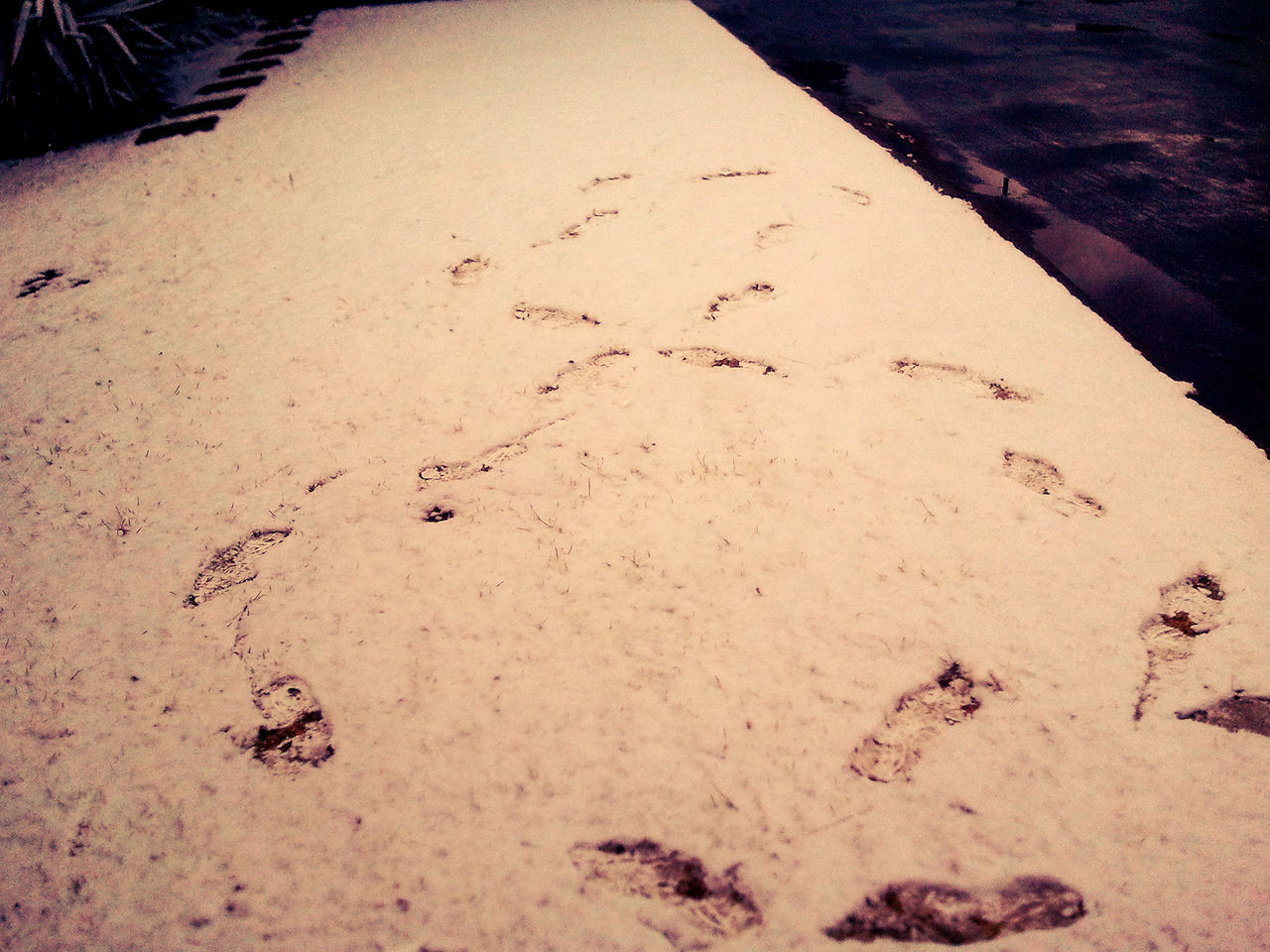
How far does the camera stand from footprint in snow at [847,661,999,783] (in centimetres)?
89

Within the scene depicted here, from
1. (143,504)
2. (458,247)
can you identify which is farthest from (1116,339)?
(143,504)

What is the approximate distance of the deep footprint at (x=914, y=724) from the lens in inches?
35.2

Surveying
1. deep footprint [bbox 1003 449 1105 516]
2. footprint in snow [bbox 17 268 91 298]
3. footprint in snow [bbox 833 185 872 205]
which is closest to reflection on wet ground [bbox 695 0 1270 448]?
footprint in snow [bbox 833 185 872 205]

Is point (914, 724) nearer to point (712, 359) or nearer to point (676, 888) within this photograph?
point (676, 888)

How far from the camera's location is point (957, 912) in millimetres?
772

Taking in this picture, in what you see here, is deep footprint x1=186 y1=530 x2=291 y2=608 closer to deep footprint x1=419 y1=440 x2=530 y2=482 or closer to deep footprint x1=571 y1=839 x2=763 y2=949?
deep footprint x1=419 y1=440 x2=530 y2=482

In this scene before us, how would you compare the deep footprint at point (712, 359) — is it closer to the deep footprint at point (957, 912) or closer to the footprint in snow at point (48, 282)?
the deep footprint at point (957, 912)

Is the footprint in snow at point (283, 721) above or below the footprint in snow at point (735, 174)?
below

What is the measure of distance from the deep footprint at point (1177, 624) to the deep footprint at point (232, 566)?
1.46 m

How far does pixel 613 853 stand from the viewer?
832mm

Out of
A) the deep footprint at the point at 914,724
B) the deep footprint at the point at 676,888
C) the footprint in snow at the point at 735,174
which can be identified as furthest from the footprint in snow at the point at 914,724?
the footprint in snow at the point at 735,174

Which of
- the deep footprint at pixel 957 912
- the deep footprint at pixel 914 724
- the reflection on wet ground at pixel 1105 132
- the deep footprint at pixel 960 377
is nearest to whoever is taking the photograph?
the deep footprint at pixel 957 912

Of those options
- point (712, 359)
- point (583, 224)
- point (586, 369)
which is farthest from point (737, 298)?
point (583, 224)

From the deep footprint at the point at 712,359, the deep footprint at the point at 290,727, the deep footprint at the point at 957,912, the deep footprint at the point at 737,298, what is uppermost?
the deep footprint at the point at 737,298
